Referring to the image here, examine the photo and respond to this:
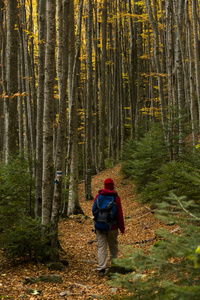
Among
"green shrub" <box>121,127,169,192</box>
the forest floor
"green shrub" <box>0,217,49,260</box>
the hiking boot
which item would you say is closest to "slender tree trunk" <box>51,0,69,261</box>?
"green shrub" <box>0,217,49,260</box>

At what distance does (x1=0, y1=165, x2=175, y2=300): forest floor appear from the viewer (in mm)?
3955

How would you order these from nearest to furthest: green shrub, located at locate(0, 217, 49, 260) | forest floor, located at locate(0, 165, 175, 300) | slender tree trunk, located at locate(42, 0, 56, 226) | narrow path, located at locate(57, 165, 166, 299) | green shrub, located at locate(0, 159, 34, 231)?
forest floor, located at locate(0, 165, 175, 300) < narrow path, located at locate(57, 165, 166, 299) < green shrub, located at locate(0, 217, 49, 260) < green shrub, located at locate(0, 159, 34, 231) < slender tree trunk, located at locate(42, 0, 56, 226)

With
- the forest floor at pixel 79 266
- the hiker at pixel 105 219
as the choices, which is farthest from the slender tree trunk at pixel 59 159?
the hiker at pixel 105 219

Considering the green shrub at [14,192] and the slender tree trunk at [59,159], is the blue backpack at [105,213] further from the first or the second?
the green shrub at [14,192]

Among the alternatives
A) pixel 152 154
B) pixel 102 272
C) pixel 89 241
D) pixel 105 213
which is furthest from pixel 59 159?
pixel 152 154

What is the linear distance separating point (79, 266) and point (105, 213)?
3.74 ft

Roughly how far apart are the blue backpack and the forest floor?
45cm

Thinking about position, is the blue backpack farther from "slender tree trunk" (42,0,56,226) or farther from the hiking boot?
"slender tree trunk" (42,0,56,226)

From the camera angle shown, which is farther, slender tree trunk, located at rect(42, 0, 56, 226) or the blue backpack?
slender tree trunk, located at rect(42, 0, 56, 226)

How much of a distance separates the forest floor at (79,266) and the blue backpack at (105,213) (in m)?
0.45

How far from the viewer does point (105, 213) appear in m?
5.06

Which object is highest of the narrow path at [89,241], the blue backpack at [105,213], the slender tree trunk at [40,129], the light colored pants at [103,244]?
the slender tree trunk at [40,129]

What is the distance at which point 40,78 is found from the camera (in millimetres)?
6848

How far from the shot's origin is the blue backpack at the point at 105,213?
5039mm
